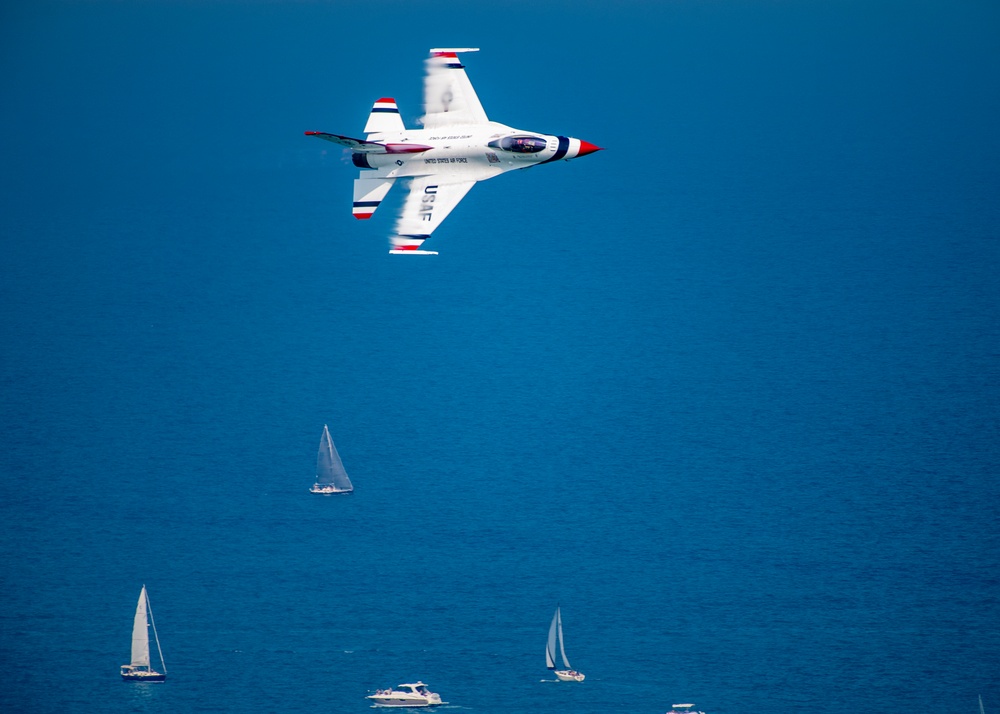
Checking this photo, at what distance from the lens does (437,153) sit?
5319cm

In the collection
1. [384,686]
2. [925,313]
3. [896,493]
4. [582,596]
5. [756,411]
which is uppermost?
[925,313]

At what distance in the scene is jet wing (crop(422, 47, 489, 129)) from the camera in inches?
2137

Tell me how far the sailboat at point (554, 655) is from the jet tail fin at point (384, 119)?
25.5 m

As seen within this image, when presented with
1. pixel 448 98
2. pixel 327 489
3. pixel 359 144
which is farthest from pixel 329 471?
pixel 448 98

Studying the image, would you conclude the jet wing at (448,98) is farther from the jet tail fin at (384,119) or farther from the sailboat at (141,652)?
the sailboat at (141,652)

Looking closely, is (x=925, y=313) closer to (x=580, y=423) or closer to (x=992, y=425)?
(x=992, y=425)

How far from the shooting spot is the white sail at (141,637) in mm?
66000

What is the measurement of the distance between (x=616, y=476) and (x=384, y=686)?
17.1 metres

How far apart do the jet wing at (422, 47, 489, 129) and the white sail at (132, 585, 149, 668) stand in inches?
1117

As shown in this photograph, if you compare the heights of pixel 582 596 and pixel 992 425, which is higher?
pixel 992 425

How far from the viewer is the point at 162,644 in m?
68.3

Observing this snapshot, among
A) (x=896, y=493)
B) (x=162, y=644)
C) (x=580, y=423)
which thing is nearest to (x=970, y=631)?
(x=896, y=493)

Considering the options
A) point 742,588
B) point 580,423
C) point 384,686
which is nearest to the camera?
point 384,686

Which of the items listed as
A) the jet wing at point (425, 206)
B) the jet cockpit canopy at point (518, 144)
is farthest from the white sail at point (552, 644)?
the jet cockpit canopy at point (518, 144)
